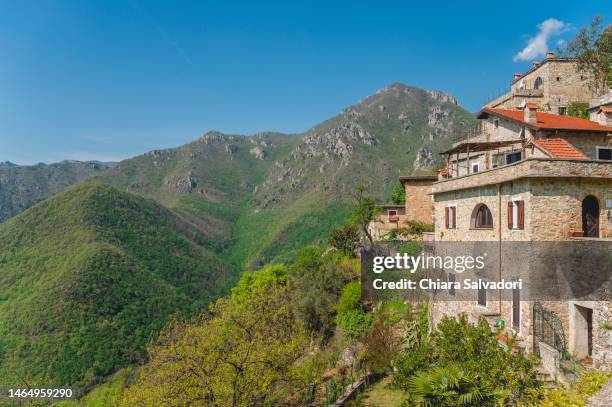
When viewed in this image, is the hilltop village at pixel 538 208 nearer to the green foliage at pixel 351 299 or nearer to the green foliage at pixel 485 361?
the green foliage at pixel 485 361

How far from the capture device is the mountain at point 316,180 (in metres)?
119

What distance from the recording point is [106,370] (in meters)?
63.2

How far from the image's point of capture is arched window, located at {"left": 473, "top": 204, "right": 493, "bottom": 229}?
16719 mm

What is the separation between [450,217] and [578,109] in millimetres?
18571

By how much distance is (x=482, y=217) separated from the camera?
17312 mm

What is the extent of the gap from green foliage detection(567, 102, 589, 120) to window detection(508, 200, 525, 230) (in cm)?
2002

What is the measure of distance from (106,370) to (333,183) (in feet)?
291

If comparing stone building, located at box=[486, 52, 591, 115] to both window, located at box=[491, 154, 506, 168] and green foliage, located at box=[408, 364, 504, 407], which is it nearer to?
window, located at box=[491, 154, 506, 168]

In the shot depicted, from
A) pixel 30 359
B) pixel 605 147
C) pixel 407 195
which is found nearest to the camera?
pixel 605 147

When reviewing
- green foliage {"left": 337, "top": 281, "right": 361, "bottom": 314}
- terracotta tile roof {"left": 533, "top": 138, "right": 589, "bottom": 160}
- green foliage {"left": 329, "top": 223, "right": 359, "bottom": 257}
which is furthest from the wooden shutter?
green foliage {"left": 329, "top": 223, "right": 359, "bottom": 257}

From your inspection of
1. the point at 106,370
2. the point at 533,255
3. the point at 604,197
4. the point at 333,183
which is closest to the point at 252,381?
the point at 533,255

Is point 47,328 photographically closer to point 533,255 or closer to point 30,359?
point 30,359

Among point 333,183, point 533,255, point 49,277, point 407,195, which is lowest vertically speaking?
point 49,277

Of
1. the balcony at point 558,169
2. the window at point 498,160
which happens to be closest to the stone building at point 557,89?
the window at point 498,160
